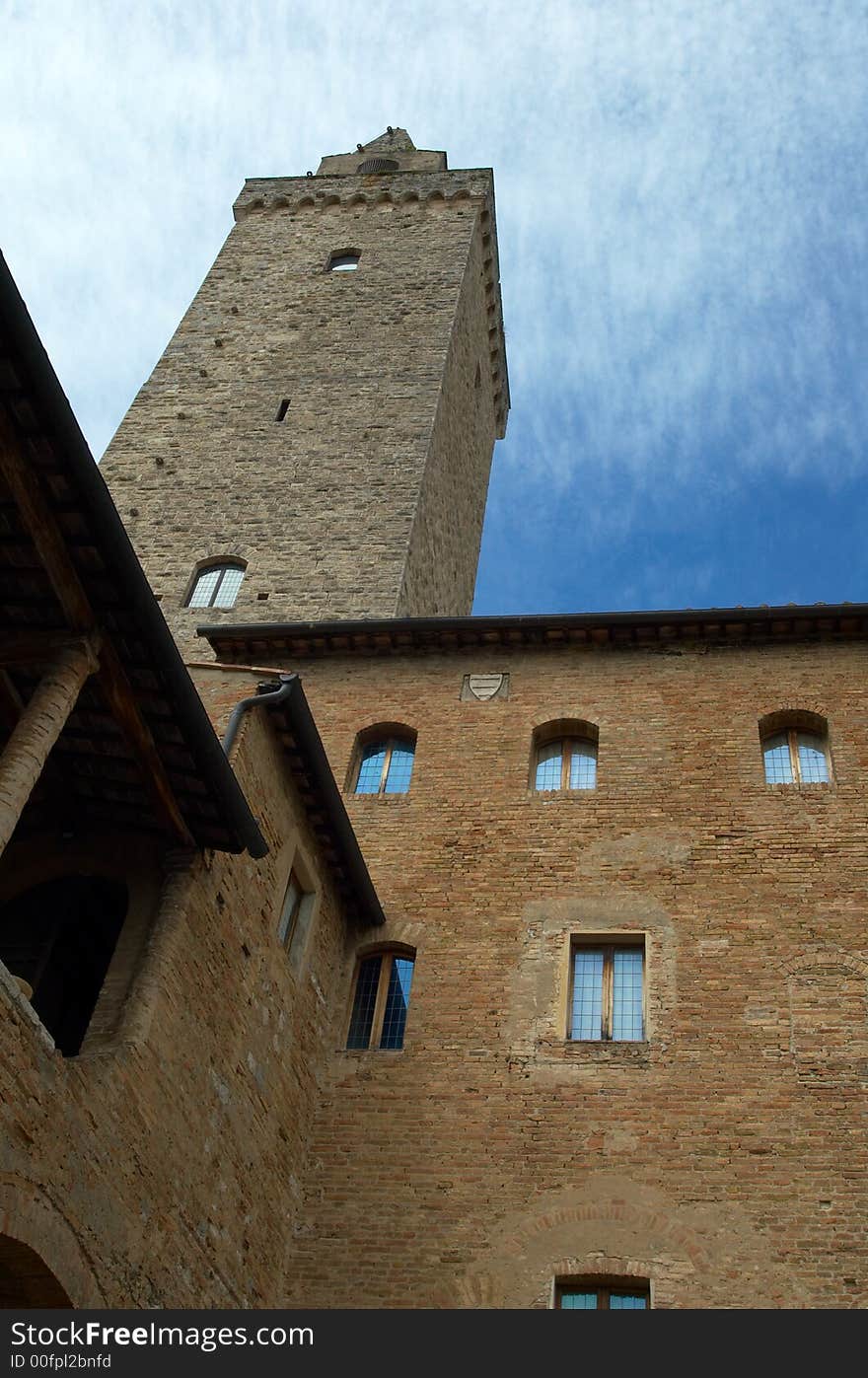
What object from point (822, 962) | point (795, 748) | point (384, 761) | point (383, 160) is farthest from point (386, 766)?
point (383, 160)

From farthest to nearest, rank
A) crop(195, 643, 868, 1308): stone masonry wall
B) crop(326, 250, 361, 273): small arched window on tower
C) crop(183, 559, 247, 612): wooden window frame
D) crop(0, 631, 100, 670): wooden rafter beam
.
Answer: crop(326, 250, 361, 273): small arched window on tower
crop(183, 559, 247, 612): wooden window frame
crop(195, 643, 868, 1308): stone masonry wall
crop(0, 631, 100, 670): wooden rafter beam

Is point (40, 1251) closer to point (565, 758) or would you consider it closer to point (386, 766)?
point (386, 766)

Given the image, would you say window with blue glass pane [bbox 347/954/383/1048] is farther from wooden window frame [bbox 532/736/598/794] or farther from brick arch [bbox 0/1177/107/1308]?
brick arch [bbox 0/1177/107/1308]

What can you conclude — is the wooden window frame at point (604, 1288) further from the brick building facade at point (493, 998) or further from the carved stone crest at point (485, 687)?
the carved stone crest at point (485, 687)

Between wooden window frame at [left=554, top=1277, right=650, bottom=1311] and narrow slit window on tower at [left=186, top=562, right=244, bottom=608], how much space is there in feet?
41.5

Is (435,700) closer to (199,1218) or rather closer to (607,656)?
(607,656)

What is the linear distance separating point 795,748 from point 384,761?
4833mm

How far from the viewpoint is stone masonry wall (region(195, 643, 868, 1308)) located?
1178cm

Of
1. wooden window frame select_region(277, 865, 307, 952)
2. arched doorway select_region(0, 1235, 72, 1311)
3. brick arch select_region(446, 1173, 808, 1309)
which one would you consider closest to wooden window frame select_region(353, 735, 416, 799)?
wooden window frame select_region(277, 865, 307, 952)

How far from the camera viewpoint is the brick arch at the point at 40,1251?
7.74m

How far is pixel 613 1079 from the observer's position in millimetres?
12891

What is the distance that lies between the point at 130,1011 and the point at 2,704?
2.46m

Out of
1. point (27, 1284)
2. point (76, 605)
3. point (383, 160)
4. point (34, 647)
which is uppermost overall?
point (383, 160)

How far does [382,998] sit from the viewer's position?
14.3m
